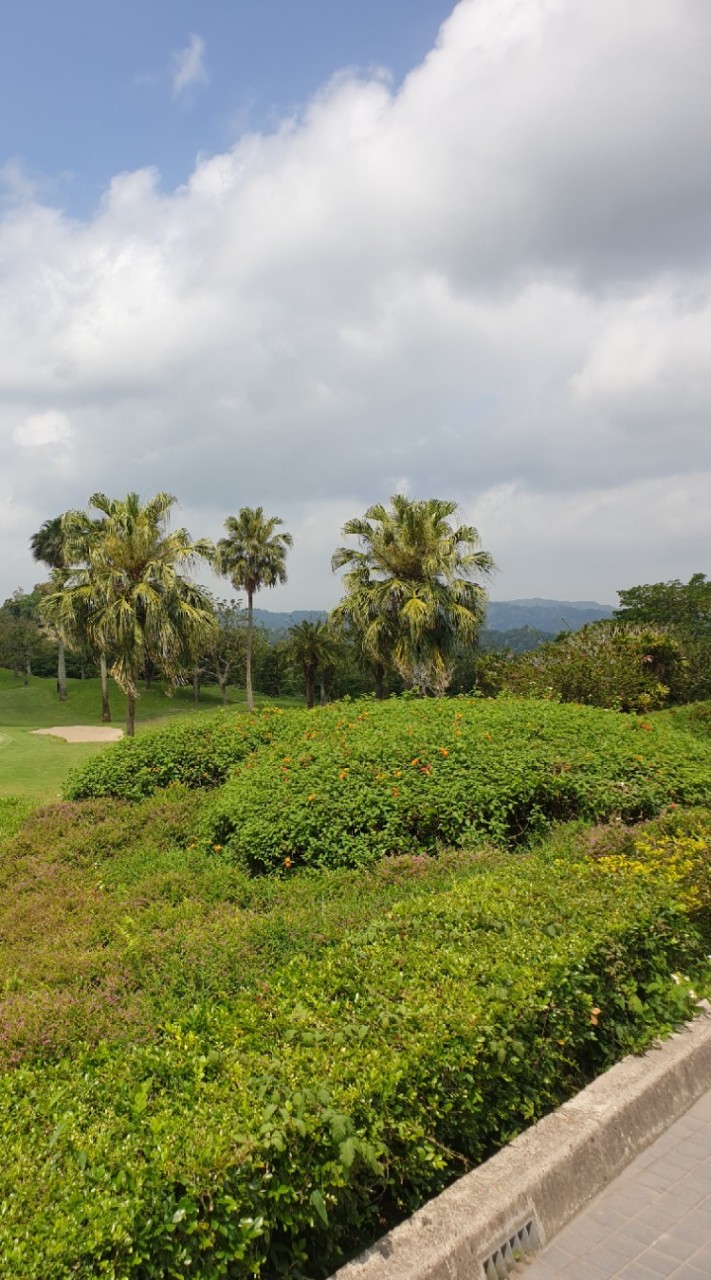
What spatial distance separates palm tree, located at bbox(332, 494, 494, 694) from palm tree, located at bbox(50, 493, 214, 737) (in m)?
5.05

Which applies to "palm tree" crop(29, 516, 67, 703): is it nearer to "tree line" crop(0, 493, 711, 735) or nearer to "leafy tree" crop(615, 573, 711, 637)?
"tree line" crop(0, 493, 711, 735)

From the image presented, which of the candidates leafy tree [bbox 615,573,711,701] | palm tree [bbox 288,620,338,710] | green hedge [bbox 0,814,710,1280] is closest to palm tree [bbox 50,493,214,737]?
green hedge [bbox 0,814,710,1280]

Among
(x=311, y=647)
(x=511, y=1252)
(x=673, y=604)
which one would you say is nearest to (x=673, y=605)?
(x=673, y=604)

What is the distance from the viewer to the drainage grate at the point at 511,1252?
9.53 ft

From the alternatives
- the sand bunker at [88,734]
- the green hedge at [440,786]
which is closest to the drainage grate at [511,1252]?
the green hedge at [440,786]

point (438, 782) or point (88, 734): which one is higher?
point (438, 782)

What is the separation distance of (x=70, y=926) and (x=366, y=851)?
2.64 meters

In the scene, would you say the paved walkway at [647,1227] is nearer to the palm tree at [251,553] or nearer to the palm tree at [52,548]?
the palm tree at [251,553]

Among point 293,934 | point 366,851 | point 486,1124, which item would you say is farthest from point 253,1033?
point 366,851

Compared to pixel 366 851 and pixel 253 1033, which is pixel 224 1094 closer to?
pixel 253 1033

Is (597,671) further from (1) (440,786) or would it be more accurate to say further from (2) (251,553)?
(2) (251,553)

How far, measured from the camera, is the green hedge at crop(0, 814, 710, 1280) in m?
2.61

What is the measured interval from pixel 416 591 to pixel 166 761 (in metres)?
12.7

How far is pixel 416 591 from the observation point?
872 inches
